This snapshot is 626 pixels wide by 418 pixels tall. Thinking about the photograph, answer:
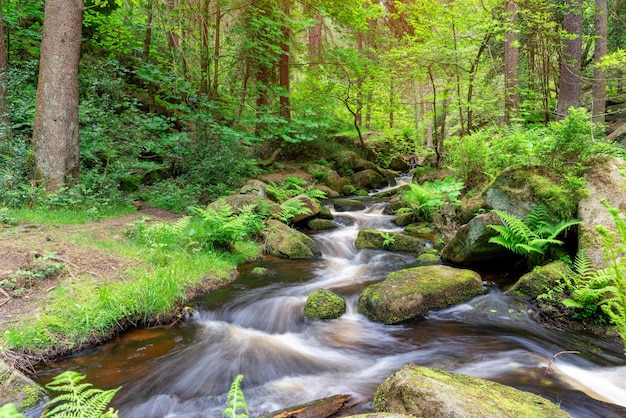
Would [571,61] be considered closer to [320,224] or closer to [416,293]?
[320,224]

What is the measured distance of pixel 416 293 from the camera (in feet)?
16.4

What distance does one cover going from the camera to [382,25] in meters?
18.8

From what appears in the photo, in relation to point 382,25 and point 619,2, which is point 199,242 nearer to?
point 382,25

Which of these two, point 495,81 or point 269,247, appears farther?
point 495,81

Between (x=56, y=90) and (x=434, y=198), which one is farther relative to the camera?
(x=434, y=198)

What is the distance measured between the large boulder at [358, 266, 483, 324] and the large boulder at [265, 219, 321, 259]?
276 cm

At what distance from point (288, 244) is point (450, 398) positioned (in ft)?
19.1

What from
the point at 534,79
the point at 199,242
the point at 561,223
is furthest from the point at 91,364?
the point at 534,79

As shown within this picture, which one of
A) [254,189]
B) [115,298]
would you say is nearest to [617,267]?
[115,298]

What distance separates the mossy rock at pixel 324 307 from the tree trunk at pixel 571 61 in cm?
936

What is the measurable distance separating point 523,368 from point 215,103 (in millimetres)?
9618

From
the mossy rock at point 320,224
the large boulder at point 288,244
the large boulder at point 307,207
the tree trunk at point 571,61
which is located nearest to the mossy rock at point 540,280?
the large boulder at point 288,244

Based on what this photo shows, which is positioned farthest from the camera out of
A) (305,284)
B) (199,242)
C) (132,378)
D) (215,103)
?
(215,103)

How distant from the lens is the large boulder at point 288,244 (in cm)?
783
